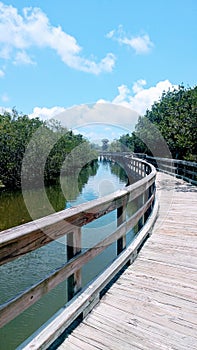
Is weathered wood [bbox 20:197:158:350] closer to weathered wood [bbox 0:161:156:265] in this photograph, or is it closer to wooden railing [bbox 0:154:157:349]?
wooden railing [bbox 0:154:157:349]

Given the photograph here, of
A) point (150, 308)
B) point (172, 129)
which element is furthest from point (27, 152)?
point (150, 308)

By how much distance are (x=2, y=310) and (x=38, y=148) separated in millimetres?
21706

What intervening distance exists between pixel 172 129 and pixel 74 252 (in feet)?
44.4

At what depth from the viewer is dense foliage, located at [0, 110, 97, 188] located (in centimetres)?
2055

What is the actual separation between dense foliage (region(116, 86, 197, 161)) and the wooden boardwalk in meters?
8.83

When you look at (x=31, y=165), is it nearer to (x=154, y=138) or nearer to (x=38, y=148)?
(x=38, y=148)

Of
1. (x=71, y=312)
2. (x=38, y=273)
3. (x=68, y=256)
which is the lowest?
(x=38, y=273)

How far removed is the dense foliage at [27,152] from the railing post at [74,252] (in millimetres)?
18240

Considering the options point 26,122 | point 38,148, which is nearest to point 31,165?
point 38,148

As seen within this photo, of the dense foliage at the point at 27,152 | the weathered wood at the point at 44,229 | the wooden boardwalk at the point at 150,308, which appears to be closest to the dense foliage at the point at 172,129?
the dense foliage at the point at 27,152

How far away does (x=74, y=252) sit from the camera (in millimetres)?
2191

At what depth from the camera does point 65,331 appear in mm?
2121

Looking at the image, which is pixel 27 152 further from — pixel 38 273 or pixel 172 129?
pixel 38 273

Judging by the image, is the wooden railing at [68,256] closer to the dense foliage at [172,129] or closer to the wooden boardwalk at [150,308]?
the wooden boardwalk at [150,308]
